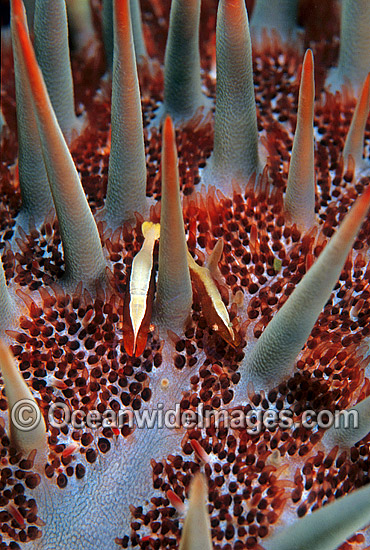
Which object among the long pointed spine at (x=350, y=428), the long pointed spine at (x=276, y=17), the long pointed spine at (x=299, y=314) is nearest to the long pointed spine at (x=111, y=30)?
the long pointed spine at (x=276, y=17)

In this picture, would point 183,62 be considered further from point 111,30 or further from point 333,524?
point 333,524

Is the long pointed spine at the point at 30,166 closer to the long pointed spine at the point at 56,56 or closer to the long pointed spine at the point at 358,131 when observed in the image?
the long pointed spine at the point at 56,56

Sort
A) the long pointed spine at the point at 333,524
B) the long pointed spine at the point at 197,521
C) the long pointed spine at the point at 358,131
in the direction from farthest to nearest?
the long pointed spine at the point at 358,131 → the long pointed spine at the point at 333,524 → the long pointed spine at the point at 197,521

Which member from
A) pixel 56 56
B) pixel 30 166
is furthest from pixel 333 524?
pixel 56 56

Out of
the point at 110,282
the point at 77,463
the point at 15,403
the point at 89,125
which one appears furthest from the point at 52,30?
the point at 77,463

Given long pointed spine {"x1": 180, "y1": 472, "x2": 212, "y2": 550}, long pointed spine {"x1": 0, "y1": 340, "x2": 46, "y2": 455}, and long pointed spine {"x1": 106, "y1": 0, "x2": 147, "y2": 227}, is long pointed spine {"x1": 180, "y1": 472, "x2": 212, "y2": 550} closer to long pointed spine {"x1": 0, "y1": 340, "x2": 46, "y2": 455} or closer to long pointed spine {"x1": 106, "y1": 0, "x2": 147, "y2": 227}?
long pointed spine {"x1": 0, "y1": 340, "x2": 46, "y2": 455}

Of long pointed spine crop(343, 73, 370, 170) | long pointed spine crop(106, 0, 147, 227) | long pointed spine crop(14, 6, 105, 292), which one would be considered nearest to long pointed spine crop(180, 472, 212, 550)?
long pointed spine crop(14, 6, 105, 292)

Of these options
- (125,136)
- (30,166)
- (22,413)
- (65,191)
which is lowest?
(22,413)
